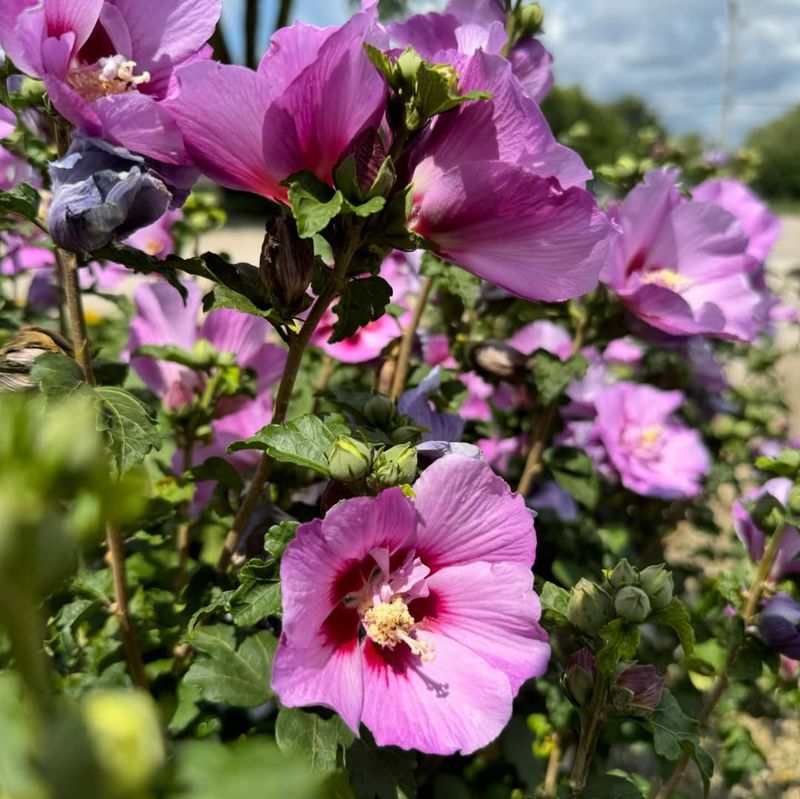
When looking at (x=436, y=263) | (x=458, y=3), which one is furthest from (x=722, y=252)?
(x=458, y=3)

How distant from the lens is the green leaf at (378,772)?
925mm

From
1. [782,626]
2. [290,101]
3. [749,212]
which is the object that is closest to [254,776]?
[290,101]

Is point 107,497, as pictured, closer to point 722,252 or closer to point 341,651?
point 341,651

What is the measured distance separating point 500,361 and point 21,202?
2.76 feet

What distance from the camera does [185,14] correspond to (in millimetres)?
860

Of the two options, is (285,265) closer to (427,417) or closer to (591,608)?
(427,417)

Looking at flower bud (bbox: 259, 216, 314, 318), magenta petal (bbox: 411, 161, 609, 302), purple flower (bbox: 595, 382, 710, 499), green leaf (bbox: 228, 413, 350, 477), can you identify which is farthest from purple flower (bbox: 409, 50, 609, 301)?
purple flower (bbox: 595, 382, 710, 499)

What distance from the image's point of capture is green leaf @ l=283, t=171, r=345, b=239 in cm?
69

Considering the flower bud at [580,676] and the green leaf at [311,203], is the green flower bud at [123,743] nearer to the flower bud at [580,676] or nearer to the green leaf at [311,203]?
the green leaf at [311,203]

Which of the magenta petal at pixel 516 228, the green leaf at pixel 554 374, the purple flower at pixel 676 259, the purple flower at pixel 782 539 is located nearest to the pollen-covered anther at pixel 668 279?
the purple flower at pixel 676 259

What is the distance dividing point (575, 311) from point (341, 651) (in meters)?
0.85

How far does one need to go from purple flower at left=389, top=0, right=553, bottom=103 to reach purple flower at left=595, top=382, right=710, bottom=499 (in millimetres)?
747

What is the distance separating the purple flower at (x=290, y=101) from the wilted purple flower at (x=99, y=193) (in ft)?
0.19

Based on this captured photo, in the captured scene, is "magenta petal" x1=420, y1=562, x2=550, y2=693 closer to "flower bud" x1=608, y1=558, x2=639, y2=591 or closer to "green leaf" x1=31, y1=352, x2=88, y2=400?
"flower bud" x1=608, y1=558, x2=639, y2=591
